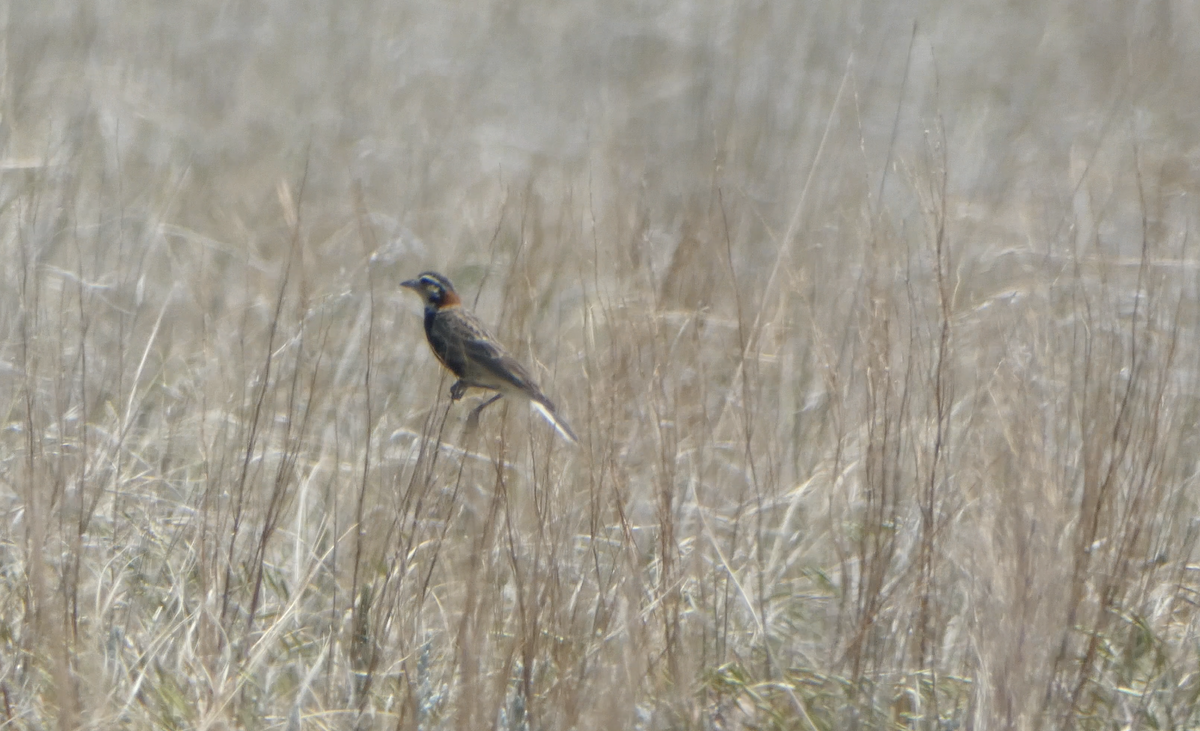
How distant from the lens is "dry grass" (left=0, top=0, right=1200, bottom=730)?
9.78ft

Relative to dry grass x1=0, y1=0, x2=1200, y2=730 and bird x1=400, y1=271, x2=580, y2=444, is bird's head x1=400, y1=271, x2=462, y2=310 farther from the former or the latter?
dry grass x1=0, y1=0, x2=1200, y2=730

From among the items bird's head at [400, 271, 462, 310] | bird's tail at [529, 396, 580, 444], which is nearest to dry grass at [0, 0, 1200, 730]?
bird's tail at [529, 396, 580, 444]

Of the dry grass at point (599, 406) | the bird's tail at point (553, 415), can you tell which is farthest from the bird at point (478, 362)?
the dry grass at point (599, 406)

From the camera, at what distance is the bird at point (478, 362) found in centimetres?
355

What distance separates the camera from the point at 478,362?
3.73 m

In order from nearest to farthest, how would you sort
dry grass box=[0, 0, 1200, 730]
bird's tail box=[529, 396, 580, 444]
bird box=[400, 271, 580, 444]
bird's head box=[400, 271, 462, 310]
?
dry grass box=[0, 0, 1200, 730]
bird's tail box=[529, 396, 580, 444]
bird box=[400, 271, 580, 444]
bird's head box=[400, 271, 462, 310]

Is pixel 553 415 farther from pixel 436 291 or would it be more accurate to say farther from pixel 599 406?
pixel 436 291

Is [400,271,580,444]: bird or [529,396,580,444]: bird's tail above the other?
[400,271,580,444]: bird

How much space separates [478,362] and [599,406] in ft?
2.72

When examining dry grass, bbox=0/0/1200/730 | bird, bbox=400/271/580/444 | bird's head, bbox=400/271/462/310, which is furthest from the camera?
bird's head, bbox=400/271/462/310

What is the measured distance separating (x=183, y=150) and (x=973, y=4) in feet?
20.3

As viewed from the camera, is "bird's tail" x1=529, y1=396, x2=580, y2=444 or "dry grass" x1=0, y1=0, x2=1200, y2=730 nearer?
"dry grass" x1=0, y1=0, x2=1200, y2=730

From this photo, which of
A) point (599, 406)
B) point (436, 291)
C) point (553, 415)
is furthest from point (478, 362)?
point (599, 406)

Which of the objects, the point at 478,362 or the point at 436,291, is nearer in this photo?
the point at 478,362
